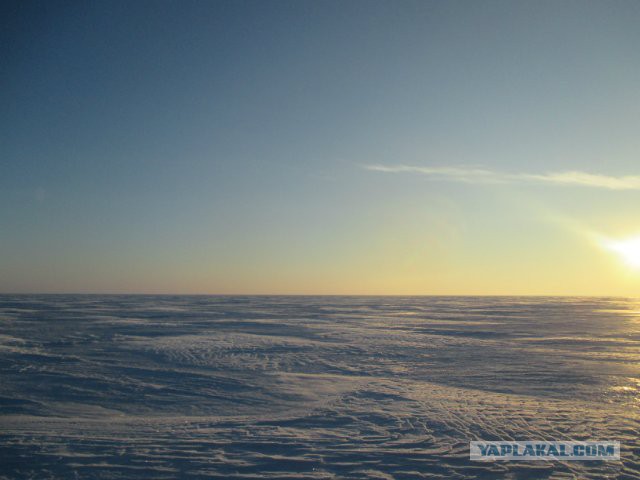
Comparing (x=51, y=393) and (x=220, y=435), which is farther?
(x=51, y=393)

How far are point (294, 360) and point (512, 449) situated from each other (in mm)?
8123

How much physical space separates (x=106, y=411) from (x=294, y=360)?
6399 millimetres

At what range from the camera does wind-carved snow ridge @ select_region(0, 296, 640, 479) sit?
5836mm

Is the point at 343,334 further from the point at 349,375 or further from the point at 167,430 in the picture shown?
the point at 167,430

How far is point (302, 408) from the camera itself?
27.7ft

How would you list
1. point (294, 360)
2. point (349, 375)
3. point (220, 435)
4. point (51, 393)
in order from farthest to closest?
point (294, 360) < point (349, 375) < point (51, 393) < point (220, 435)

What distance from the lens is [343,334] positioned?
2091cm

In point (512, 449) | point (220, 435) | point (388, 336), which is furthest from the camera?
point (388, 336)

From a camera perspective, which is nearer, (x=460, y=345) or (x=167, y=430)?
(x=167, y=430)

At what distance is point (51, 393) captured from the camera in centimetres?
930

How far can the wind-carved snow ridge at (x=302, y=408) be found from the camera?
584 cm

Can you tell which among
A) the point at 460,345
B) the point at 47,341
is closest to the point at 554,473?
the point at 460,345

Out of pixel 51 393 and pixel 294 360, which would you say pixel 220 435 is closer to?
pixel 51 393

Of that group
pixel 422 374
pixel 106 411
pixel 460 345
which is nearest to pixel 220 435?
pixel 106 411
